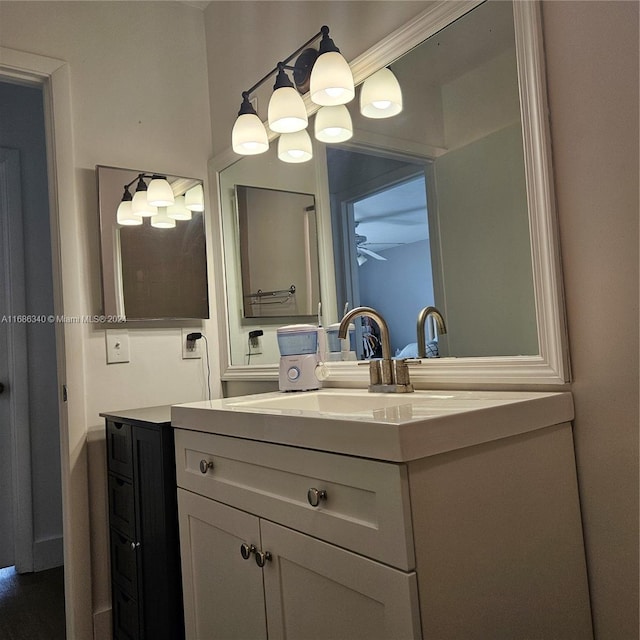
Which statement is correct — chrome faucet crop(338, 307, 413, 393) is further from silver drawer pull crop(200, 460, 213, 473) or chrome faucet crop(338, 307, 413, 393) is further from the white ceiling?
silver drawer pull crop(200, 460, 213, 473)

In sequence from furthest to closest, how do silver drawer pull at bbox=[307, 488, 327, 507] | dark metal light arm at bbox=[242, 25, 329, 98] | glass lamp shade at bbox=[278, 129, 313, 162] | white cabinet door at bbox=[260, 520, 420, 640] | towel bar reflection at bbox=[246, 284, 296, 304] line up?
towel bar reflection at bbox=[246, 284, 296, 304]
glass lamp shade at bbox=[278, 129, 313, 162]
dark metal light arm at bbox=[242, 25, 329, 98]
silver drawer pull at bbox=[307, 488, 327, 507]
white cabinet door at bbox=[260, 520, 420, 640]

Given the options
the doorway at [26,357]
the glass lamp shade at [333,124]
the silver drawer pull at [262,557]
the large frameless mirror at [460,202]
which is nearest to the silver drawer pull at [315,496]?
the silver drawer pull at [262,557]

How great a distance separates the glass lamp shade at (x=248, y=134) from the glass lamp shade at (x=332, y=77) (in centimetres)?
35

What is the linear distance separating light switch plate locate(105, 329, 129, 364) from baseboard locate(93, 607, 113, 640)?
87cm

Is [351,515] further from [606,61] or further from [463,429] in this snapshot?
[606,61]

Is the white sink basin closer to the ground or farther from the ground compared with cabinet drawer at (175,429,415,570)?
farther from the ground

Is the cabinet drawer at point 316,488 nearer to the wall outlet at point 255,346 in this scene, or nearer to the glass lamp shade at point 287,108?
the wall outlet at point 255,346

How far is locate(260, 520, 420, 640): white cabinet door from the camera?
0.95 metres

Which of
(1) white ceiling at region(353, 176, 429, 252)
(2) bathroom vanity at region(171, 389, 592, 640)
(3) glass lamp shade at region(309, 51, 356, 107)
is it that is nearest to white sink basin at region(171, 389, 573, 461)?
(2) bathroom vanity at region(171, 389, 592, 640)

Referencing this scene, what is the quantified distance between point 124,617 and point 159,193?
59.4 inches

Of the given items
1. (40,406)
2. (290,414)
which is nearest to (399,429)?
(290,414)

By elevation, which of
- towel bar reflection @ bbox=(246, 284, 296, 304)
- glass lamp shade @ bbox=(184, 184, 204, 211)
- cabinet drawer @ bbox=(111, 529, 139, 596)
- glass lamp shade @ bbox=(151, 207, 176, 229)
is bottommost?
Answer: cabinet drawer @ bbox=(111, 529, 139, 596)

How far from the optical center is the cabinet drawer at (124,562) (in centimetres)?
182

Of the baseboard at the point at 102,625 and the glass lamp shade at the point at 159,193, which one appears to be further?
the glass lamp shade at the point at 159,193
